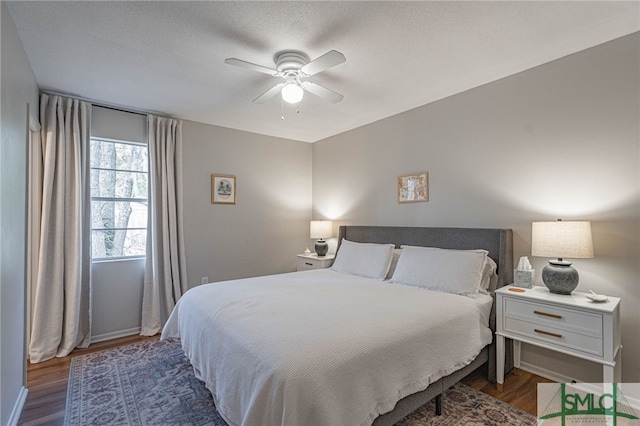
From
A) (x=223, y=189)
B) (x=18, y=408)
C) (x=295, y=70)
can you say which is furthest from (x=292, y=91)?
(x=18, y=408)

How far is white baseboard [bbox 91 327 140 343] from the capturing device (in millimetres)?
3340

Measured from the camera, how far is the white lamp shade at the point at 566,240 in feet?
6.89

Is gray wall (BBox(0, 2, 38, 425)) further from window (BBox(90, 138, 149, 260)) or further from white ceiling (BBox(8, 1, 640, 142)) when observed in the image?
window (BBox(90, 138, 149, 260))

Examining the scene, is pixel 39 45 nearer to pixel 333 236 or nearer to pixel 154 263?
pixel 154 263

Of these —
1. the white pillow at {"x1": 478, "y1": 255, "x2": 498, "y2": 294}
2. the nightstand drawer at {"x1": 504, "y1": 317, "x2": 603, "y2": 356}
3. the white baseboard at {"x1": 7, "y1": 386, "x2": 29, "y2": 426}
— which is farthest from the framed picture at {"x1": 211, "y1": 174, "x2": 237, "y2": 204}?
the nightstand drawer at {"x1": 504, "y1": 317, "x2": 603, "y2": 356}

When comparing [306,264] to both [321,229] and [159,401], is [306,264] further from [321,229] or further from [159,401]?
[159,401]

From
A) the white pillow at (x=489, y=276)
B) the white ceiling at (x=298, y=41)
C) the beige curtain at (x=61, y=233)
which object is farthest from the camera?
the beige curtain at (x=61, y=233)

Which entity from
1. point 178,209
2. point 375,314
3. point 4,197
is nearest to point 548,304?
point 375,314

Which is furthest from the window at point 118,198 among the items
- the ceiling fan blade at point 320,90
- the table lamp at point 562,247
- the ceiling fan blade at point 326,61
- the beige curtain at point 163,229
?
the table lamp at point 562,247

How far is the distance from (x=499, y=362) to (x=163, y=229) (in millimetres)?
3611

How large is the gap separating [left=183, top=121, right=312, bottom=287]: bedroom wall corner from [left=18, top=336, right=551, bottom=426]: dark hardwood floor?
1.57 meters

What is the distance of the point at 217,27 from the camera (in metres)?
2.03

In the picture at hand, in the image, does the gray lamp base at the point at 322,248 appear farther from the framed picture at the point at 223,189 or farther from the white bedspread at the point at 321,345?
the white bedspread at the point at 321,345

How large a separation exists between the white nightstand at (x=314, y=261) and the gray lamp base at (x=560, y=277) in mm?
2536
